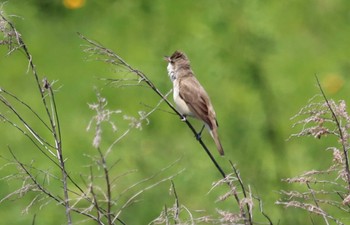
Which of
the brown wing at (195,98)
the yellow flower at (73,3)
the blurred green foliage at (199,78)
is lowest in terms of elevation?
the brown wing at (195,98)

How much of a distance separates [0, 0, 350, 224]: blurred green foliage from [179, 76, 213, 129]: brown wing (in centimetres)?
111

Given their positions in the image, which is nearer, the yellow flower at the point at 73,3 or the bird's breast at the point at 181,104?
the bird's breast at the point at 181,104

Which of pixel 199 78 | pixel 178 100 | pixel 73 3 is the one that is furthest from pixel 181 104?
pixel 73 3

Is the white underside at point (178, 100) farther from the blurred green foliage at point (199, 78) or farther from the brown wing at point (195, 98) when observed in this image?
the blurred green foliage at point (199, 78)

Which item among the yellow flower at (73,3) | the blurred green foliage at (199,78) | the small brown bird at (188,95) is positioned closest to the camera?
the small brown bird at (188,95)

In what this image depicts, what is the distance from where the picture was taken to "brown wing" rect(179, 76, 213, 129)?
233 inches

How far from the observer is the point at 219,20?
7531 millimetres

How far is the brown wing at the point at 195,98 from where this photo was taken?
5.91m

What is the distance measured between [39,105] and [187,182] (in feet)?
10.4

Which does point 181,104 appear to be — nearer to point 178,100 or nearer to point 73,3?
point 178,100

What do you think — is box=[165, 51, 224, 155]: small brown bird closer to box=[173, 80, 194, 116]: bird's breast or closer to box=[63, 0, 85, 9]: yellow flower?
box=[173, 80, 194, 116]: bird's breast

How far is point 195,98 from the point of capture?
19.5 ft

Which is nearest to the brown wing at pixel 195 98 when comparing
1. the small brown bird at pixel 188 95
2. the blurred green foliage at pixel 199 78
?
the small brown bird at pixel 188 95

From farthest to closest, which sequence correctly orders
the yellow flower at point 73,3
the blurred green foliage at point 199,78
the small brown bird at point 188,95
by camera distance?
the yellow flower at point 73,3
the blurred green foliage at point 199,78
the small brown bird at point 188,95
